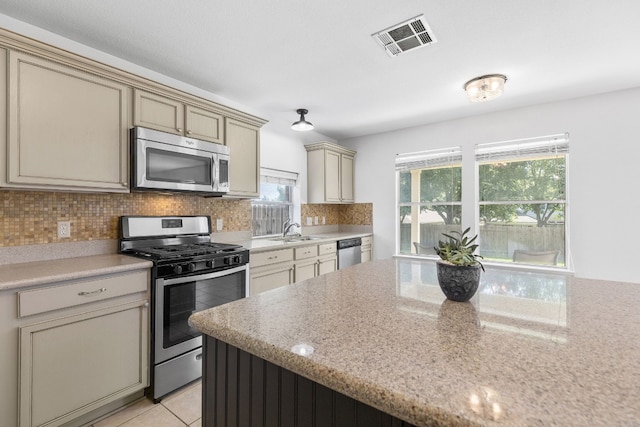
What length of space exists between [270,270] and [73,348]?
5.10 ft

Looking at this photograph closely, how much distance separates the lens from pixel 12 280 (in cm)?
147

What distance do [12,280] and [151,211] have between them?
1158mm

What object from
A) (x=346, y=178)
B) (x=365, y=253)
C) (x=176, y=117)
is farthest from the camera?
(x=346, y=178)

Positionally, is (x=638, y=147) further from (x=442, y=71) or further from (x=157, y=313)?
(x=157, y=313)

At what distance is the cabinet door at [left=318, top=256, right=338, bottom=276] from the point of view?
3577mm

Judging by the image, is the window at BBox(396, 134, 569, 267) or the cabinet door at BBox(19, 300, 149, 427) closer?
the cabinet door at BBox(19, 300, 149, 427)

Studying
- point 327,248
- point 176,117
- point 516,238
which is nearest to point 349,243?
point 327,248

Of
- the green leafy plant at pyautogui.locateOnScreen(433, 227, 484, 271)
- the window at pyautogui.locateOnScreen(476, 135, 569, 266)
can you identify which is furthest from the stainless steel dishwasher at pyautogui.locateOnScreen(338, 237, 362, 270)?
the green leafy plant at pyautogui.locateOnScreen(433, 227, 484, 271)

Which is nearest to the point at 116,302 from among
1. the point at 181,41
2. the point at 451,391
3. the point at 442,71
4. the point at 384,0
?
the point at 181,41

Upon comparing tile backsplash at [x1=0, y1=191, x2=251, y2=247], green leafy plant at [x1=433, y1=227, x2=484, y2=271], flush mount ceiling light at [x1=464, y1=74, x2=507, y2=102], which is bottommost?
green leafy plant at [x1=433, y1=227, x2=484, y2=271]

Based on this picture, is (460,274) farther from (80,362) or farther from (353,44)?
(80,362)

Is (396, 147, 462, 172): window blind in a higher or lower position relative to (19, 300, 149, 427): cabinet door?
higher

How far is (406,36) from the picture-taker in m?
2.09

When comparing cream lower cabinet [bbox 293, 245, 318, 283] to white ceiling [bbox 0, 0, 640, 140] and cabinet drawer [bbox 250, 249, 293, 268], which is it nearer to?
cabinet drawer [bbox 250, 249, 293, 268]
